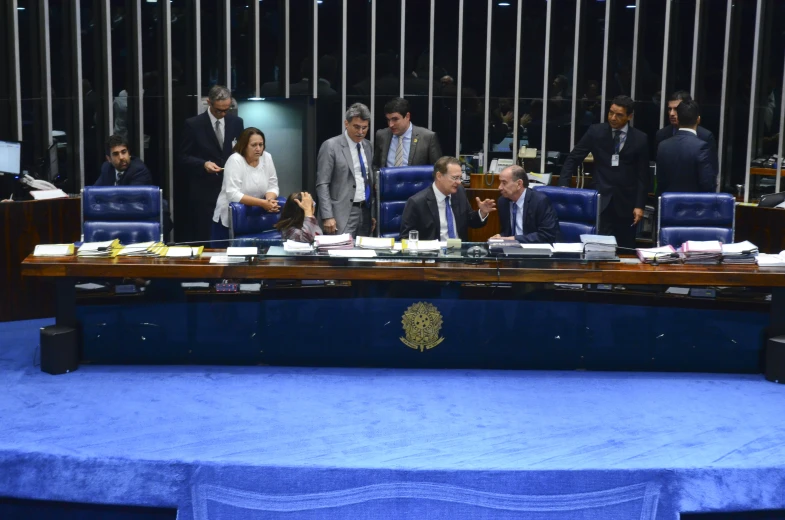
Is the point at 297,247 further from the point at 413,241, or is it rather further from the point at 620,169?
the point at 620,169

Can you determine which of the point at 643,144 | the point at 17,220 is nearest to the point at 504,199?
the point at 643,144

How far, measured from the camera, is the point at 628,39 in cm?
838

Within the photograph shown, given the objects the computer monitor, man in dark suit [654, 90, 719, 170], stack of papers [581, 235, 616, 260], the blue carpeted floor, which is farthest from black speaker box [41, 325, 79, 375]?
man in dark suit [654, 90, 719, 170]

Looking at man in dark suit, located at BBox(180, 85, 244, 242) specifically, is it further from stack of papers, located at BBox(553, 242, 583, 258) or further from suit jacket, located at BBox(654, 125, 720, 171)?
suit jacket, located at BBox(654, 125, 720, 171)

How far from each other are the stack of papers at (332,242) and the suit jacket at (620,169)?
2.03m

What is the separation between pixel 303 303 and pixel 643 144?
279 centimetres

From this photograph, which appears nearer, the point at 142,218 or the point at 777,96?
the point at 142,218

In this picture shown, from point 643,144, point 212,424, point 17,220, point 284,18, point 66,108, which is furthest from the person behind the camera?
point 284,18

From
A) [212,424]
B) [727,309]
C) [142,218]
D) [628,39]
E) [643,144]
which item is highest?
[628,39]

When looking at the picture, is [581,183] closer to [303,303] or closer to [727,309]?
[727,309]

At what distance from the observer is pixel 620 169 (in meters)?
6.64

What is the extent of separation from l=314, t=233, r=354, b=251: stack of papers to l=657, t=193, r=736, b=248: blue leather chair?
70.9 inches

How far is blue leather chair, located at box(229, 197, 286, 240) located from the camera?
560 centimetres

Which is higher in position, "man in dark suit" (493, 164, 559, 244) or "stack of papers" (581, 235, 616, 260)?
"man in dark suit" (493, 164, 559, 244)
